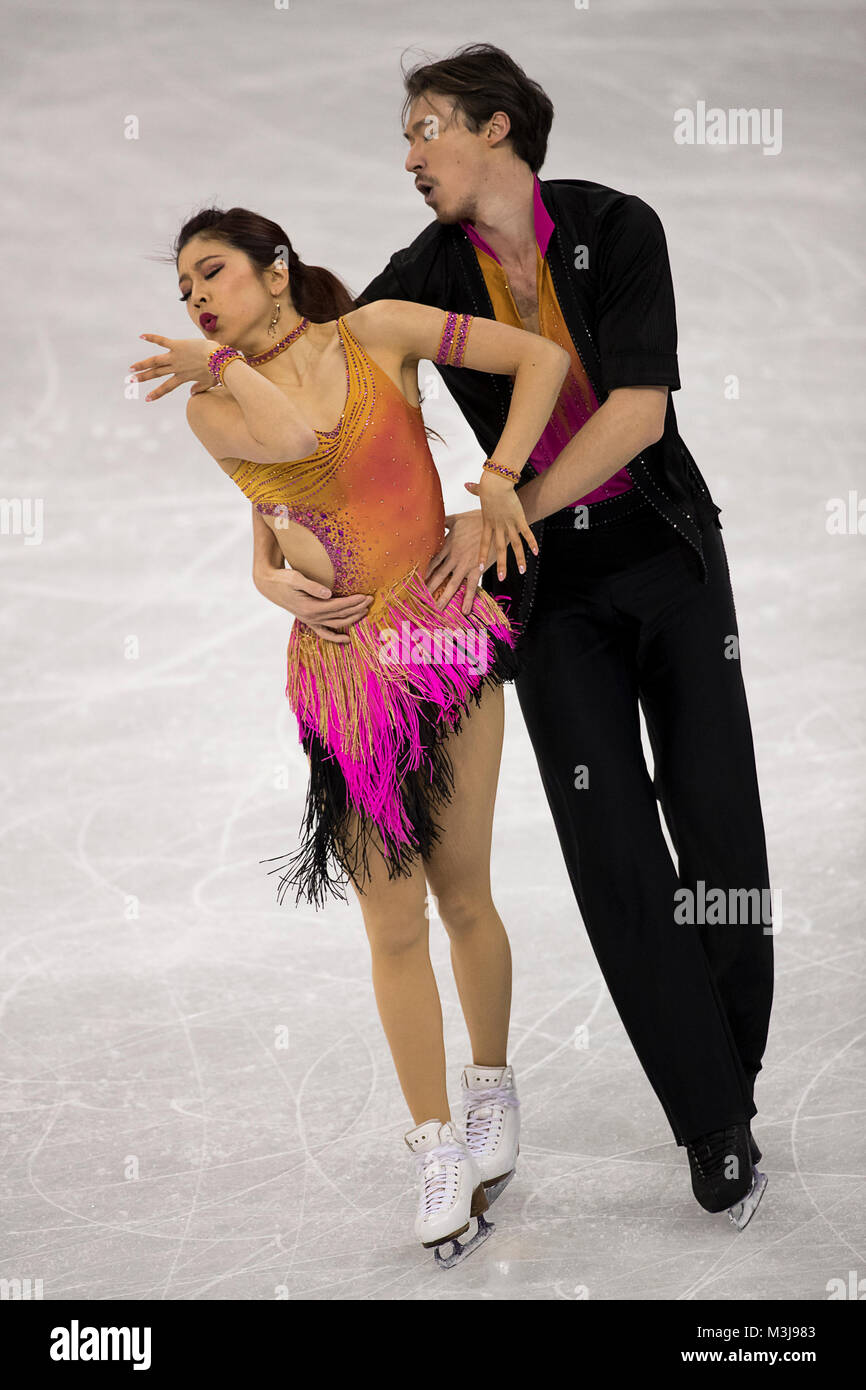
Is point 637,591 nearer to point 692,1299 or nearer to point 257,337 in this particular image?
point 257,337

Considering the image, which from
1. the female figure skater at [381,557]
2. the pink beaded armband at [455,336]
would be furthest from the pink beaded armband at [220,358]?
the pink beaded armband at [455,336]

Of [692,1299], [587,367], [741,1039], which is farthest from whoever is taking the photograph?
A: [741,1039]

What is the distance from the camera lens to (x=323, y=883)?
7.87 ft

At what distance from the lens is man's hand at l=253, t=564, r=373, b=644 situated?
2.25 m

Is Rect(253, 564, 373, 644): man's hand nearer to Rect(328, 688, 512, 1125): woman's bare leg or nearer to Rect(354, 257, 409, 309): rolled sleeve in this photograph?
Rect(328, 688, 512, 1125): woman's bare leg

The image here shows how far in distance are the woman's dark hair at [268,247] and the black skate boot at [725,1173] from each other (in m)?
1.43

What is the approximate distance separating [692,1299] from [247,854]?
7.70 ft

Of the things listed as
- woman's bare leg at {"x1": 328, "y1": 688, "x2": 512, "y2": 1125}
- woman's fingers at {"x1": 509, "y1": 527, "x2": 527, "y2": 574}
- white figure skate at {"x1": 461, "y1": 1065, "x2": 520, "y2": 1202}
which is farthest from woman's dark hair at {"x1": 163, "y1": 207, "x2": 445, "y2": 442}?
white figure skate at {"x1": 461, "y1": 1065, "x2": 520, "y2": 1202}

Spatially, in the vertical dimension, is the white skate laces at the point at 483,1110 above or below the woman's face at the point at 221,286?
below

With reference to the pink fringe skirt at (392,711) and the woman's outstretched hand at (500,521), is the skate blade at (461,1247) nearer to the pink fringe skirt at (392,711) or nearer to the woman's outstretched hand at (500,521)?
the pink fringe skirt at (392,711)

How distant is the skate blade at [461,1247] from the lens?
2.27m

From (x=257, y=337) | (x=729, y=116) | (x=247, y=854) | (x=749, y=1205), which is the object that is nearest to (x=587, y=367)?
(x=257, y=337)

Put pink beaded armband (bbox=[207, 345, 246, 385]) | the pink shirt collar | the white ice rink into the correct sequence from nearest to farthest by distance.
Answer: pink beaded armband (bbox=[207, 345, 246, 385]) < the pink shirt collar < the white ice rink

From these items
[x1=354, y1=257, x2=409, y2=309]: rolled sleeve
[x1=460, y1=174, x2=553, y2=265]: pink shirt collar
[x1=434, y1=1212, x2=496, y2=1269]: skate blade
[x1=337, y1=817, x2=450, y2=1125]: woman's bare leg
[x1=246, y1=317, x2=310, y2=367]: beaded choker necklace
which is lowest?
[x1=434, y1=1212, x2=496, y2=1269]: skate blade
